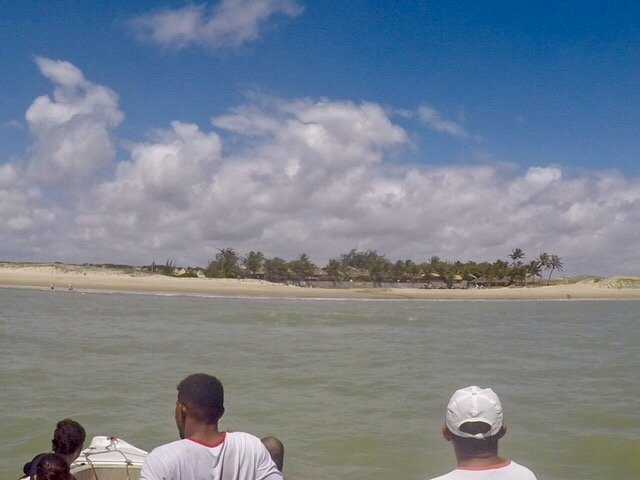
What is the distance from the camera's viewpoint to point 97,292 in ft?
209

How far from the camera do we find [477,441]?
3135 mm

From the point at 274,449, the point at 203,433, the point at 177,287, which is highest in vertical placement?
the point at 177,287

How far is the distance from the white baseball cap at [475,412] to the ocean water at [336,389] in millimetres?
6659

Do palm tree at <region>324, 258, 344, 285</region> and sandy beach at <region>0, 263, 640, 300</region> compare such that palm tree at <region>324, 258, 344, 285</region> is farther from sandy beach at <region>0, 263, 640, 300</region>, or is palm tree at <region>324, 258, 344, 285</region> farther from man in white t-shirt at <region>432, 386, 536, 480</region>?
man in white t-shirt at <region>432, 386, 536, 480</region>

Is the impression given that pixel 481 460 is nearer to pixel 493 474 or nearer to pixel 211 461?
pixel 493 474

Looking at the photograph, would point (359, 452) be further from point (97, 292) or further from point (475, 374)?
point (97, 292)

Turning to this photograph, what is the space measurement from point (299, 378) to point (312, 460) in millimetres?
7415

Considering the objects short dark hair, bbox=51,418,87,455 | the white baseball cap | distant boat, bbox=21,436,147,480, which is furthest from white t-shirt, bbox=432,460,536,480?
distant boat, bbox=21,436,147,480

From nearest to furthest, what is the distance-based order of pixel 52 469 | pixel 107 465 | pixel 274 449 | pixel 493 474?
pixel 493 474, pixel 52 469, pixel 274 449, pixel 107 465

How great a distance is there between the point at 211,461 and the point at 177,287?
72876 millimetres

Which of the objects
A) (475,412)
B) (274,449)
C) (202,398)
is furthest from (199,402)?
(274,449)

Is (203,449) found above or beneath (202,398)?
beneath

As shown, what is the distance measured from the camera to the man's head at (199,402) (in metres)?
3.42

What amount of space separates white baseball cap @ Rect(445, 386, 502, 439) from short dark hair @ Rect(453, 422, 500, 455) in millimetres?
14
